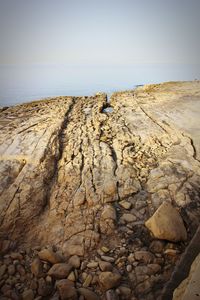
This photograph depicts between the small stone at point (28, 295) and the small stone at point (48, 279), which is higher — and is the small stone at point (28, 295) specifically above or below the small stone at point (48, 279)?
below

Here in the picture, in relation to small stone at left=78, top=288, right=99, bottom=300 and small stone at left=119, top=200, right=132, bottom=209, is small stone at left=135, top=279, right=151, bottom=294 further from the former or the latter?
small stone at left=119, top=200, right=132, bottom=209

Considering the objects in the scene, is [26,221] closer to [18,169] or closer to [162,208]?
[18,169]

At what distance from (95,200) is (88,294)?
1.74 metres

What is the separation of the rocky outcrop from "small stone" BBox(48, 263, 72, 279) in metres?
0.01

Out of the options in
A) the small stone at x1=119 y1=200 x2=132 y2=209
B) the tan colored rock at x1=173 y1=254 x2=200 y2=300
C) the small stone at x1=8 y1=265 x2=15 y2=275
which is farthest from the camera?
the small stone at x1=119 y1=200 x2=132 y2=209

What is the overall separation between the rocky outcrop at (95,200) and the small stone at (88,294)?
1 cm

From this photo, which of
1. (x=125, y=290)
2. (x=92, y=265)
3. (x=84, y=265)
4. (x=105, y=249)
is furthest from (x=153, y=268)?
(x=84, y=265)

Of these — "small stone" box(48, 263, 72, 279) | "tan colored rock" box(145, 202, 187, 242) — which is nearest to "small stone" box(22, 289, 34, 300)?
"small stone" box(48, 263, 72, 279)

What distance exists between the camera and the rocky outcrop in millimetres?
3273

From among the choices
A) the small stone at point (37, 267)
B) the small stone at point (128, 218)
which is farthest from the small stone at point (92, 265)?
the small stone at point (128, 218)

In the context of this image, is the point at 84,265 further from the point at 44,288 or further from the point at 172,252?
the point at 172,252

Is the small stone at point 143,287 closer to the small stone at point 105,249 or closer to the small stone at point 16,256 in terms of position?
the small stone at point 105,249

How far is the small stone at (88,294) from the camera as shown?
9.80 ft

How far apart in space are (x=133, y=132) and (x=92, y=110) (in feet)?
9.09
